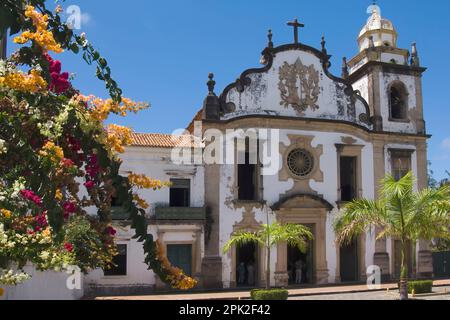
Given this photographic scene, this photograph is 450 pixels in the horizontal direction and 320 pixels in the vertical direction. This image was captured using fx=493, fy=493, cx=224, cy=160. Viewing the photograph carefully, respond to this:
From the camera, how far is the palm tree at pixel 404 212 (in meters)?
13.1

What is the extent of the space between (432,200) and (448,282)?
1014cm

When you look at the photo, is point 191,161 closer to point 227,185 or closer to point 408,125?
point 227,185

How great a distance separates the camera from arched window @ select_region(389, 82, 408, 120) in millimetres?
24328

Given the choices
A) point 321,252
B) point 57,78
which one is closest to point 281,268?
point 321,252

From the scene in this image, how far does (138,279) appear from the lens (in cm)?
1930

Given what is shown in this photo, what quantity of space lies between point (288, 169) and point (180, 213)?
5.29m

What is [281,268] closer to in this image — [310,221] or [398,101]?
[310,221]

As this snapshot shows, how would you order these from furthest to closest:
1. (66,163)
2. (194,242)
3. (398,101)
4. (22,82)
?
(398,101)
(194,242)
(66,163)
(22,82)

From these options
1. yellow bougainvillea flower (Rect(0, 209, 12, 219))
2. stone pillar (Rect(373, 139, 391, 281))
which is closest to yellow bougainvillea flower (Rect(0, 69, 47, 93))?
yellow bougainvillea flower (Rect(0, 209, 12, 219))

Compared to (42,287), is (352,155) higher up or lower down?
higher up

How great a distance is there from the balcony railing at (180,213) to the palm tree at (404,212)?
24.2ft

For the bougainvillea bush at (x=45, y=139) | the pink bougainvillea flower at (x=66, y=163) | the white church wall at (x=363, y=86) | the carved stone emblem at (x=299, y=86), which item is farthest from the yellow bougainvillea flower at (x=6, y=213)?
the white church wall at (x=363, y=86)

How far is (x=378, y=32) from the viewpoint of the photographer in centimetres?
2492

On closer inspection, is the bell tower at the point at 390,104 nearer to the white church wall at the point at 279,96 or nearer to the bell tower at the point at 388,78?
the bell tower at the point at 388,78
